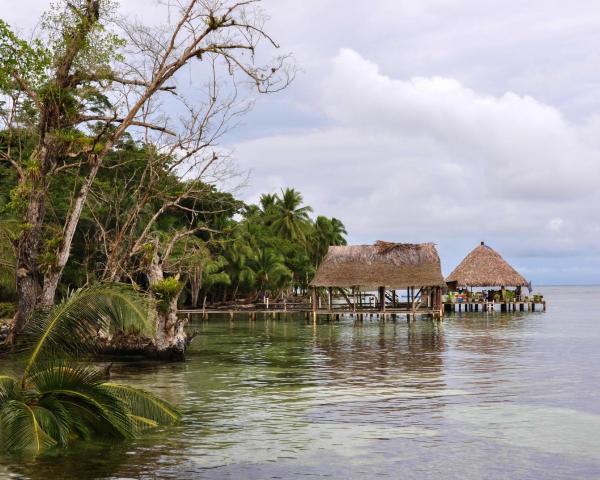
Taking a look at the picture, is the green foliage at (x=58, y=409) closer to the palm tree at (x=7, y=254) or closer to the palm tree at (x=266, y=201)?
the palm tree at (x=7, y=254)

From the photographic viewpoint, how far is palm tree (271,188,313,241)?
2778 inches

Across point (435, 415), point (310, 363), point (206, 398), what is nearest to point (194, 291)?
point (310, 363)

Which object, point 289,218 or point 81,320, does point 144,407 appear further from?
point 289,218

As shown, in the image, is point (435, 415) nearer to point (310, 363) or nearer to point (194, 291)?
point (310, 363)

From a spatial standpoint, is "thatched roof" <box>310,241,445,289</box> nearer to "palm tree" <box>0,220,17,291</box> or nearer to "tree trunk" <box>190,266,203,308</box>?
"tree trunk" <box>190,266,203,308</box>

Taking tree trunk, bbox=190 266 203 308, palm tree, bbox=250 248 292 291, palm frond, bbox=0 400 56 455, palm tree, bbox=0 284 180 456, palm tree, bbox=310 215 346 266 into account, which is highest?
palm tree, bbox=310 215 346 266

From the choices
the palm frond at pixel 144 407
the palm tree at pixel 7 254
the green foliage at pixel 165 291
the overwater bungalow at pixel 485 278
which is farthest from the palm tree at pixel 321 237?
the palm frond at pixel 144 407

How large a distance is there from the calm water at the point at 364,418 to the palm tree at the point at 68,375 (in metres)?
0.48

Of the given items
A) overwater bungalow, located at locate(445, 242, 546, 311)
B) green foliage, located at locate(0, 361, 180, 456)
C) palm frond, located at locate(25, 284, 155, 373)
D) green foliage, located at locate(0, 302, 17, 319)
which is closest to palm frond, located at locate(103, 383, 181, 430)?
green foliage, located at locate(0, 361, 180, 456)

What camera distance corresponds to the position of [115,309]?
11836 mm

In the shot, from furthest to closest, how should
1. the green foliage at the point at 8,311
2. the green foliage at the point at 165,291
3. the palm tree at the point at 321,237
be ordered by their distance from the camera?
the palm tree at the point at 321,237, the green foliage at the point at 8,311, the green foliage at the point at 165,291

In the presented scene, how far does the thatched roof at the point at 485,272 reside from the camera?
6369 cm

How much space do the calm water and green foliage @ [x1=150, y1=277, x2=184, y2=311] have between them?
6.40 feet

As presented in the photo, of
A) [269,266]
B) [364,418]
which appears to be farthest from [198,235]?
[364,418]
